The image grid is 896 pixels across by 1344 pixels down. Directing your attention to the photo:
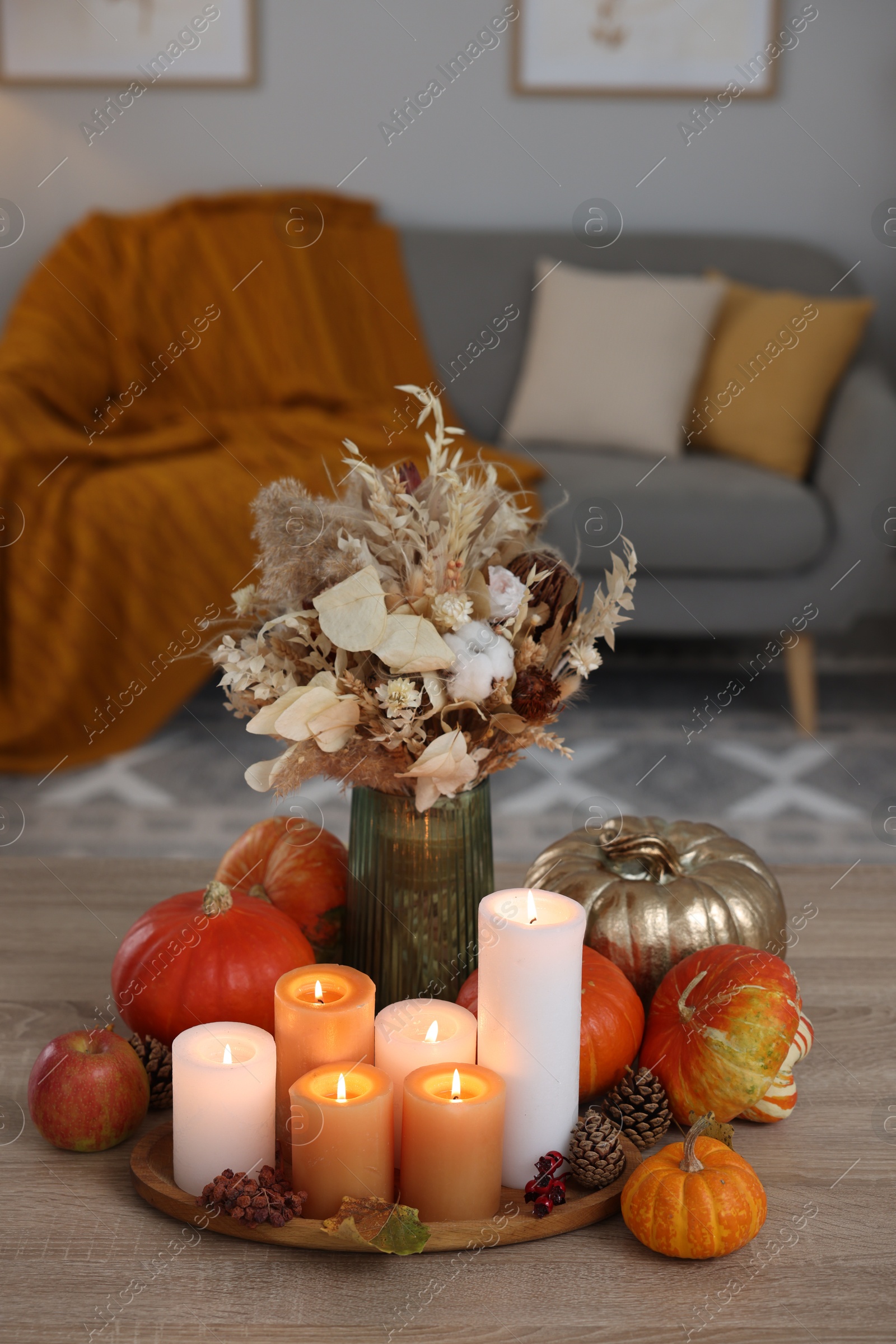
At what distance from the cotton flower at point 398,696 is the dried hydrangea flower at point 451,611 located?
0.04 metres

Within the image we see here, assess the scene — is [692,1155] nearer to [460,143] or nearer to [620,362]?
[620,362]

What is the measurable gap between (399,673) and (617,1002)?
25 centimetres

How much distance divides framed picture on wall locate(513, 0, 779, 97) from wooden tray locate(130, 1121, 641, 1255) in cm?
313

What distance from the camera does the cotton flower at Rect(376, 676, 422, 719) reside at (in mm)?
725

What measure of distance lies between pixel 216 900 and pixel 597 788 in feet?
5.41

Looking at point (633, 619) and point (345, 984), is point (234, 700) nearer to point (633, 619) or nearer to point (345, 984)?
point (345, 984)

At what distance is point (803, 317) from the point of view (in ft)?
9.23

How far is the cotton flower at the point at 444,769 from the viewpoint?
28.8 inches

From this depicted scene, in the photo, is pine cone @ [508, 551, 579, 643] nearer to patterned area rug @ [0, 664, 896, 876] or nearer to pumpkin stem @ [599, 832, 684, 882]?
pumpkin stem @ [599, 832, 684, 882]

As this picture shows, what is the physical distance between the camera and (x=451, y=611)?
73 centimetres

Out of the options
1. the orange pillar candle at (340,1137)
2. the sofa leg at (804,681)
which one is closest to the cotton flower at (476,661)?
the orange pillar candle at (340,1137)

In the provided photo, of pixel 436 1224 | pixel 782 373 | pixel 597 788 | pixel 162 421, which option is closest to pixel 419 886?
pixel 436 1224

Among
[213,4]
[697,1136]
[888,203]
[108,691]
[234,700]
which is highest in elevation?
[213,4]

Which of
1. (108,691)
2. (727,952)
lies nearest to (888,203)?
(108,691)
